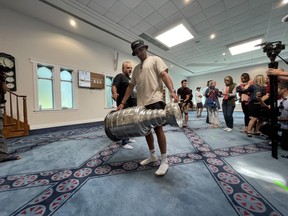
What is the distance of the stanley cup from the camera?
103 centimetres

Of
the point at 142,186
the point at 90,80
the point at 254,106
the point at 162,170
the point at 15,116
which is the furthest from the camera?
the point at 90,80

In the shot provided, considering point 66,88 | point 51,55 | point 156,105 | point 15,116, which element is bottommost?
point 15,116

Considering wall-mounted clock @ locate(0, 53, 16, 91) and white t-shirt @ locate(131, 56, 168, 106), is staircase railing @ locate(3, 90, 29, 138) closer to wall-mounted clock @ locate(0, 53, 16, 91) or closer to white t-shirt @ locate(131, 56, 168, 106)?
wall-mounted clock @ locate(0, 53, 16, 91)

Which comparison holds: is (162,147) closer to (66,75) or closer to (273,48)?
(273,48)

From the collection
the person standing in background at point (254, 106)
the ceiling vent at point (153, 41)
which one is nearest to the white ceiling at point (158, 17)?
the ceiling vent at point (153, 41)

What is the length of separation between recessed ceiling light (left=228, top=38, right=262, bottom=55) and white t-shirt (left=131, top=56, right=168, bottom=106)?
619 cm

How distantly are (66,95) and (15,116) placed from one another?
1.54m

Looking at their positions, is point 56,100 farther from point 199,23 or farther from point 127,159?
point 199,23

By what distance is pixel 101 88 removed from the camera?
5.34m

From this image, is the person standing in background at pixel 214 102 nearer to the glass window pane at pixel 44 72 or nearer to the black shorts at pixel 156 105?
the black shorts at pixel 156 105

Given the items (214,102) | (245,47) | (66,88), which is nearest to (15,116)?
(66,88)

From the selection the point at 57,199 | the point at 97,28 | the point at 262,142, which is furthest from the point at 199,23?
A: the point at 57,199

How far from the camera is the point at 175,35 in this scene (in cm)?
457

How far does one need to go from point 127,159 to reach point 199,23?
4.57m
